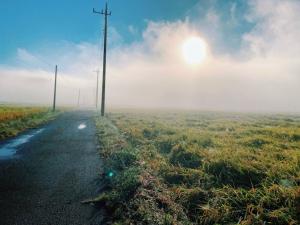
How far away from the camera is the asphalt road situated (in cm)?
437

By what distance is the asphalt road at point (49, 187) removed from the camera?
437 cm

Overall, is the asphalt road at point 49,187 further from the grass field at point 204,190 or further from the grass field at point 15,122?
the grass field at point 15,122

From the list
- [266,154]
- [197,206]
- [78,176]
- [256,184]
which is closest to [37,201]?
[78,176]

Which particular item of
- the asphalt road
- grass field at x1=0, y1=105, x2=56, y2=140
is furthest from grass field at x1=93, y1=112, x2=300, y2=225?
grass field at x1=0, y1=105, x2=56, y2=140

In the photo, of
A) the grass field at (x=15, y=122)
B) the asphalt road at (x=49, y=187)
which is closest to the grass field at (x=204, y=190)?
the asphalt road at (x=49, y=187)

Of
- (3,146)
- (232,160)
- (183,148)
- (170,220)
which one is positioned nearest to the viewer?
(170,220)

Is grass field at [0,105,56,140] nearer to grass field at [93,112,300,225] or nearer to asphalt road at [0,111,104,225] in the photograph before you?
asphalt road at [0,111,104,225]

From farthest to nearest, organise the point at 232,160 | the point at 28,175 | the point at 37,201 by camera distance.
→ the point at 232,160 → the point at 28,175 → the point at 37,201

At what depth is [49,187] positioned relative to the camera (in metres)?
5.83

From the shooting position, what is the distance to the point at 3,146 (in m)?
11.0

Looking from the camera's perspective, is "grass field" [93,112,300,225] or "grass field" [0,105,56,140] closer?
"grass field" [93,112,300,225]

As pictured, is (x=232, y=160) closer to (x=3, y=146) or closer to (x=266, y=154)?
(x=266, y=154)

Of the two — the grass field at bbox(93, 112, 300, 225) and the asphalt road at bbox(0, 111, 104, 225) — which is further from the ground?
the grass field at bbox(93, 112, 300, 225)

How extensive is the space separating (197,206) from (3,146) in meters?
9.73
